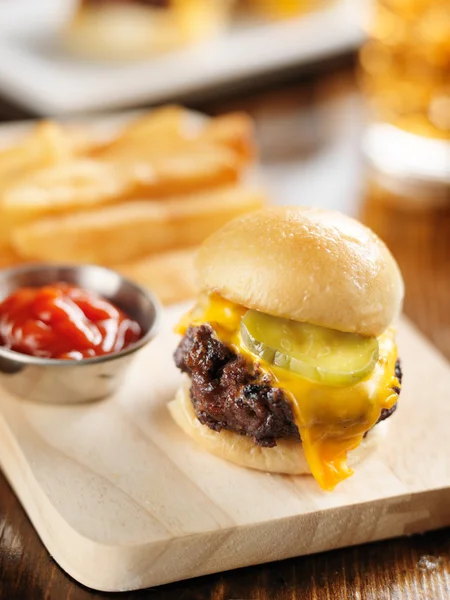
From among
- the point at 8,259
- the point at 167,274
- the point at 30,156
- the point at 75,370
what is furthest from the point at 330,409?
the point at 30,156

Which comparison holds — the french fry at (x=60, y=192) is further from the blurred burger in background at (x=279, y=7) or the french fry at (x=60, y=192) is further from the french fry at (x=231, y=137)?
the blurred burger in background at (x=279, y=7)

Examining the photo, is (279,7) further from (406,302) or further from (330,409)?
(330,409)

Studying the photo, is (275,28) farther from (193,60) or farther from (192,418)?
(192,418)

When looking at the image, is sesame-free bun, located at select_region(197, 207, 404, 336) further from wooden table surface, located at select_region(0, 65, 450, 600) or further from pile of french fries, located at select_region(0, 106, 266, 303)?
pile of french fries, located at select_region(0, 106, 266, 303)

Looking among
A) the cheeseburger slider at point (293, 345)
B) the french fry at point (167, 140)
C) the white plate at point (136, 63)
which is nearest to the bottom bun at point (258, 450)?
the cheeseburger slider at point (293, 345)

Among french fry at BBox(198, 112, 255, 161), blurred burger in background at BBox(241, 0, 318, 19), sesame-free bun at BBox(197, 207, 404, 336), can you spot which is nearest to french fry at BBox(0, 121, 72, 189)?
french fry at BBox(198, 112, 255, 161)
